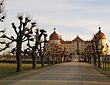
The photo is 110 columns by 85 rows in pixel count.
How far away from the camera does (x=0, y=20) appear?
123 feet

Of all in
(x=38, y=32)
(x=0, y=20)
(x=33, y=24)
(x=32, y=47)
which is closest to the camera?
(x=0, y=20)

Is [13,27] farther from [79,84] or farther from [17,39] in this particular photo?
[79,84]

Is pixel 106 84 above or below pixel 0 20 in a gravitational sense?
below

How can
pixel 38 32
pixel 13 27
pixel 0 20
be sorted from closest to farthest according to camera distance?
1. pixel 0 20
2. pixel 13 27
3. pixel 38 32

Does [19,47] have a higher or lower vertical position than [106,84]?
higher

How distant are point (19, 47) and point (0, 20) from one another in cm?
1333

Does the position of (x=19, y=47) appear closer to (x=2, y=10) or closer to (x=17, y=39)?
(x=17, y=39)

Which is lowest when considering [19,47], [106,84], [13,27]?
[106,84]

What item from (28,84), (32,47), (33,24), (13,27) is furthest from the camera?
(32,47)

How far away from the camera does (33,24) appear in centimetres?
5656

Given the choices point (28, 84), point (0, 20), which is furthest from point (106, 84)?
point (0, 20)

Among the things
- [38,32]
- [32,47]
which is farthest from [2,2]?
[38,32]

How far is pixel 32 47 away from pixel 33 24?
1319 cm

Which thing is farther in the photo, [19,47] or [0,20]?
[19,47]
